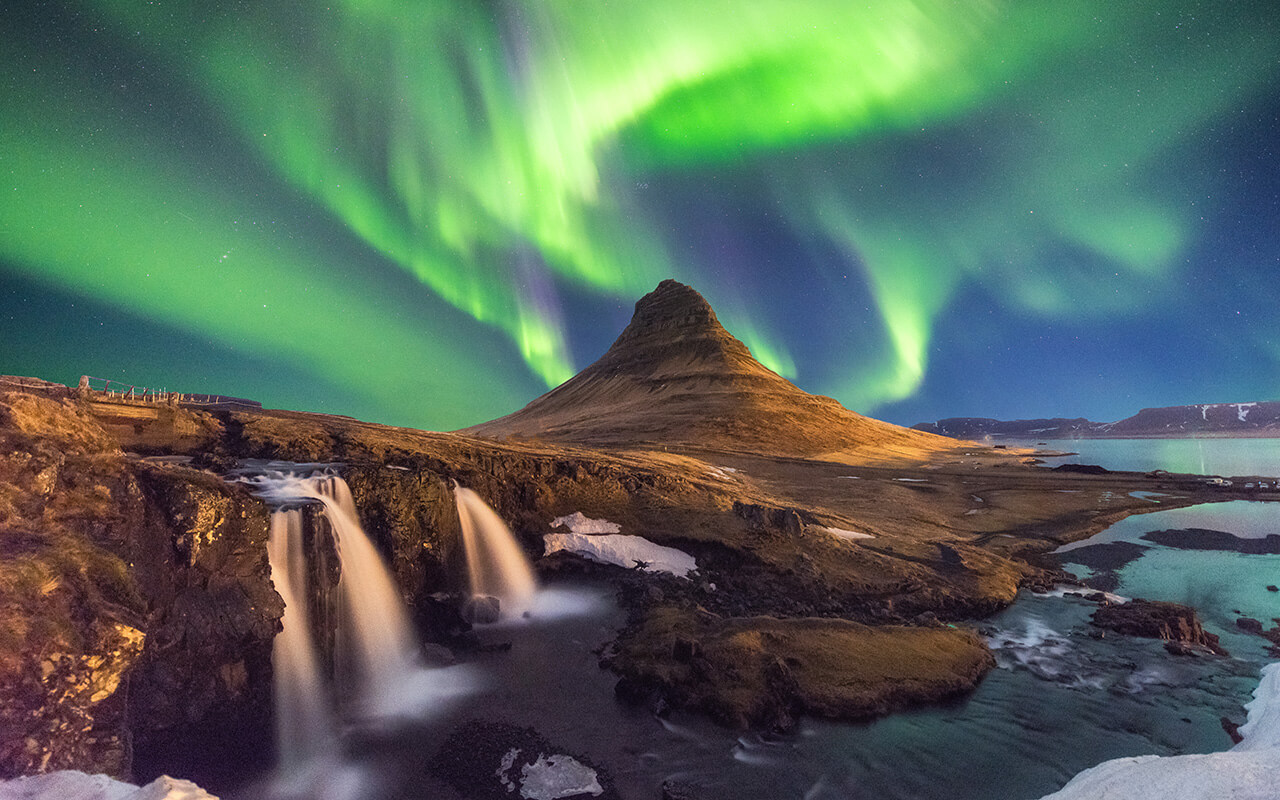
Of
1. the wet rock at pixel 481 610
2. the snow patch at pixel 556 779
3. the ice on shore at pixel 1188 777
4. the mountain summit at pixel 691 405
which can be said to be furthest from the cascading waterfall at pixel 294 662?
the mountain summit at pixel 691 405

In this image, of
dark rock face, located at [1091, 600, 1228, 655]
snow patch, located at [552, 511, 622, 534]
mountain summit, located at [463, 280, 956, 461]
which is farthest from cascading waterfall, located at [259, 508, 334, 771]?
mountain summit, located at [463, 280, 956, 461]

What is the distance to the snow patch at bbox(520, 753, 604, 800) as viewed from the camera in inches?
482

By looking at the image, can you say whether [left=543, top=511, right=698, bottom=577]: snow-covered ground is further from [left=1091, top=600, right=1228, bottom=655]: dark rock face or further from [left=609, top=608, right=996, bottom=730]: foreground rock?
[left=1091, top=600, right=1228, bottom=655]: dark rock face

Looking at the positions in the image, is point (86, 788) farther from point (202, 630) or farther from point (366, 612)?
point (366, 612)

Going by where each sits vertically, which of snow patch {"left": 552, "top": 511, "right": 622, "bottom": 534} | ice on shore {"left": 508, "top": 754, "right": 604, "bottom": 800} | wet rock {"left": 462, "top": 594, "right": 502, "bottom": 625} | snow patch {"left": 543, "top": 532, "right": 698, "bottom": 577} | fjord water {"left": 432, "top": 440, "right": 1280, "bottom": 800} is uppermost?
snow patch {"left": 552, "top": 511, "right": 622, "bottom": 534}

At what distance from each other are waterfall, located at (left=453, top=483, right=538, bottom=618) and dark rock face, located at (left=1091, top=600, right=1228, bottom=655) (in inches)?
1009

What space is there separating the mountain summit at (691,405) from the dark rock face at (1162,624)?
7188cm

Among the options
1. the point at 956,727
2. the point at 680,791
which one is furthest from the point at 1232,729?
the point at 680,791

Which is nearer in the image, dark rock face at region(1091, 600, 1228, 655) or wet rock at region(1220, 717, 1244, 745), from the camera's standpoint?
wet rock at region(1220, 717, 1244, 745)

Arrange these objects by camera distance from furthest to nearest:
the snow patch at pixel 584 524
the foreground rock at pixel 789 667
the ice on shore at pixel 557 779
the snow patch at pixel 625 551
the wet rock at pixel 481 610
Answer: the snow patch at pixel 584 524 < the snow patch at pixel 625 551 < the wet rock at pixel 481 610 < the foreground rock at pixel 789 667 < the ice on shore at pixel 557 779

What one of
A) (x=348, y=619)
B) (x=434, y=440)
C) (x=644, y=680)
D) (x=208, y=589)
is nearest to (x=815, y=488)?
(x=434, y=440)

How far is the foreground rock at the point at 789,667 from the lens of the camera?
15.5 meters

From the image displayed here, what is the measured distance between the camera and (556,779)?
12.7 m

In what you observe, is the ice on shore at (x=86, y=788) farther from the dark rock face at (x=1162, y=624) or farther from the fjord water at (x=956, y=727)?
the dark rock face at (x=1162, y=624)
